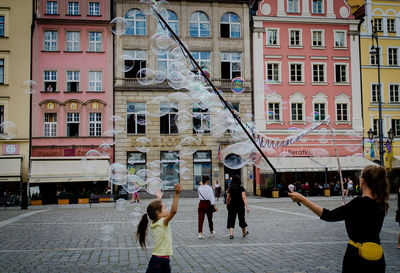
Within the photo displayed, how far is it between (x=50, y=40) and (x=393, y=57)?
1149 inches

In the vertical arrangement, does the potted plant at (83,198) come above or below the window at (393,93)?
below

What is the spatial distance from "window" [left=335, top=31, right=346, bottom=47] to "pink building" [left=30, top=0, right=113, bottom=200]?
63.2 feet

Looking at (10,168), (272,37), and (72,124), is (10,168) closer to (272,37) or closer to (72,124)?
(72,124)

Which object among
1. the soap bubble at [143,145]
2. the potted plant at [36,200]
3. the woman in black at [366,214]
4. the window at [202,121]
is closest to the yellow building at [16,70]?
the potted plant at [36,200]

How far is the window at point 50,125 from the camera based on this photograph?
3259 cm

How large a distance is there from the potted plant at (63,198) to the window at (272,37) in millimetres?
20256

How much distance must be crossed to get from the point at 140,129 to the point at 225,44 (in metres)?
10.1

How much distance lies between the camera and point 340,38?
3647 cm

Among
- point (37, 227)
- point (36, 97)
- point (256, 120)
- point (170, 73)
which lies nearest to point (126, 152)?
point (36, 97)

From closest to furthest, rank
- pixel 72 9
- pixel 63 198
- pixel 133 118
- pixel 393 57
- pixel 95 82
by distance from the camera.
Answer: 1. pixel 63 198
2. pixel 72 9
3. pixel 95 82
4. pixel 133 118
5. pixel 393 57

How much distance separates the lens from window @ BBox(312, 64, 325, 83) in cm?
3600

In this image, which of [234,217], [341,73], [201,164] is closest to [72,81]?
[201,164]

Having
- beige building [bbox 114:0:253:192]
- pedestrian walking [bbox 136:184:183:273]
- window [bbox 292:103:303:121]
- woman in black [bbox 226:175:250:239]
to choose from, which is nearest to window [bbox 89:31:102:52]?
beige building [bbox 114:0:253:192]

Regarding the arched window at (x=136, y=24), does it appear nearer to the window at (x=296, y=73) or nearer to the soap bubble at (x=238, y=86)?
the window at (x=296, y=73)
